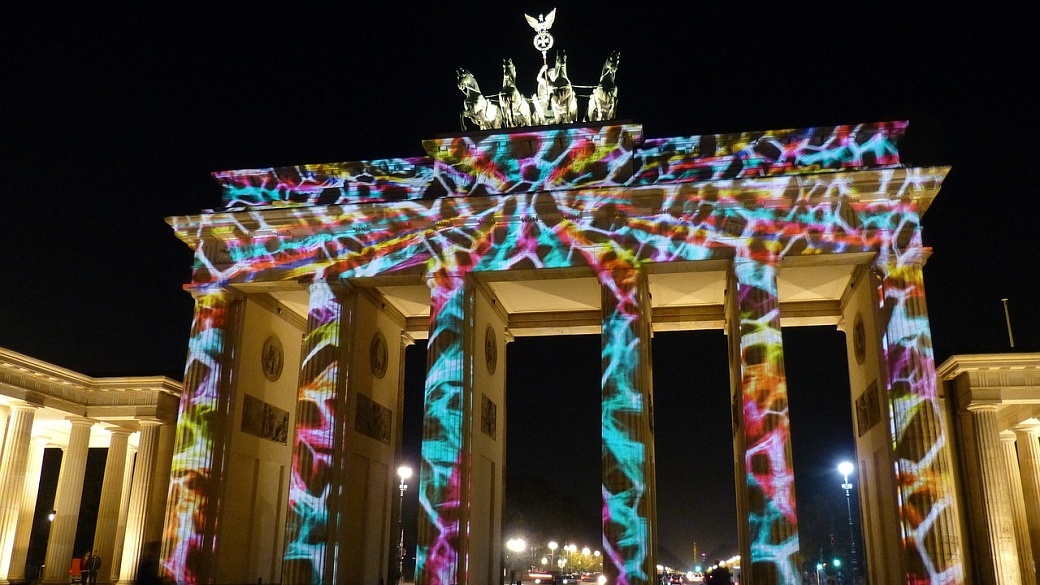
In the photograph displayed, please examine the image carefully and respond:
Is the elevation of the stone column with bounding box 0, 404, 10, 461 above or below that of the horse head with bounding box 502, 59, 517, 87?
below

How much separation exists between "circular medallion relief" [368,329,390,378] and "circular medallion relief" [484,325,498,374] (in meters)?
3.62

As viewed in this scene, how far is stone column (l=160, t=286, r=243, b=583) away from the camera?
23.3m

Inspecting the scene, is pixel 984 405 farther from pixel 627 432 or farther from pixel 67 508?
pixel 67 508

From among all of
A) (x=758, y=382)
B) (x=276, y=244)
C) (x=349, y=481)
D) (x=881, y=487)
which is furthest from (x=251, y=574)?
(x=881, y=487)

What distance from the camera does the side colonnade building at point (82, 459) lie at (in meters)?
28.9

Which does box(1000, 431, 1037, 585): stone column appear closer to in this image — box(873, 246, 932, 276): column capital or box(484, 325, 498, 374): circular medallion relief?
box(873, 246, 932, 276): column capital

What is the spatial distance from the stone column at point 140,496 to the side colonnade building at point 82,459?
3cm

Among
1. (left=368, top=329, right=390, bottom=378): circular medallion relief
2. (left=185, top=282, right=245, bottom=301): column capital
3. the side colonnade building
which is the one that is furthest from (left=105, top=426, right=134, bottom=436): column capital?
(left=368, top=329, right=390, bottom=378): circular medallion relief

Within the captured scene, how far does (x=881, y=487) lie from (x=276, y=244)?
61.8 feet

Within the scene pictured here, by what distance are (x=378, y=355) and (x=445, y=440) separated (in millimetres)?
5911

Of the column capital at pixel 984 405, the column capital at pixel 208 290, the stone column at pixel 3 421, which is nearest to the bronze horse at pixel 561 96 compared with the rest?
the column capital at pixel 208 290

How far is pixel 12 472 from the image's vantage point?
28750 mm

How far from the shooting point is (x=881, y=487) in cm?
2375

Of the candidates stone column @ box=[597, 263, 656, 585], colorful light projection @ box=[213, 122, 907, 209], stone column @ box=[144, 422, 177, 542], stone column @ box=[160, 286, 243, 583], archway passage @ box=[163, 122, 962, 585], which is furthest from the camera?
stone column @ box=[144, 422, 177, 542]
